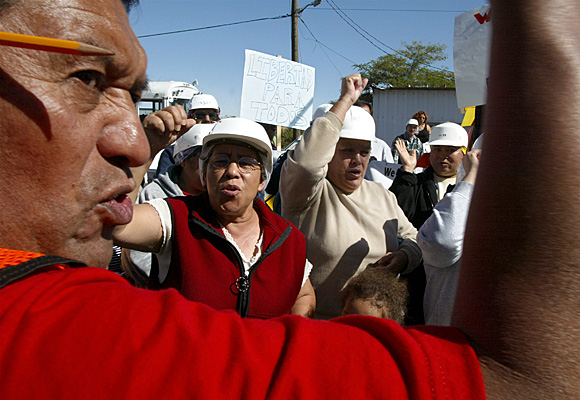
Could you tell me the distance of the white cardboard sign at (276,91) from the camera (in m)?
4.89

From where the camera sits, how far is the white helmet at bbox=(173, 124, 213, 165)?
365 centimetres

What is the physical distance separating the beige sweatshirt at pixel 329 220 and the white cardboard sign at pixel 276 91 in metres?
2.00

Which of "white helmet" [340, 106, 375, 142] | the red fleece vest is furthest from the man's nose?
"white helmet" [340, 106, 375, 142]

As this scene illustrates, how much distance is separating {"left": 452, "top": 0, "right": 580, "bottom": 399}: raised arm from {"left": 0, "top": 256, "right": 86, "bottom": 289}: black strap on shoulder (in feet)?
2.17

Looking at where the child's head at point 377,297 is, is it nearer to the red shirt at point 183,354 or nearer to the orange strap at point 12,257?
the red shirt at point 183,354

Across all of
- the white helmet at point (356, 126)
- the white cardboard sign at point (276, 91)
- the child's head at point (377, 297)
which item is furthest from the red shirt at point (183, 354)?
the white cardboard sign at point (276, 91)

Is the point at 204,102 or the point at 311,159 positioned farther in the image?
the point at 204,102

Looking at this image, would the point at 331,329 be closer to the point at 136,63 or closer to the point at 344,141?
the point at 136,63

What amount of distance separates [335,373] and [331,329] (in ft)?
0.26

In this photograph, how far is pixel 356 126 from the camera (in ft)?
11.2

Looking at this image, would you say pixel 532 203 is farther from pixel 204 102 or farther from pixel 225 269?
pixel 204 102

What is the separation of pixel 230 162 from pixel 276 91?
2.54m

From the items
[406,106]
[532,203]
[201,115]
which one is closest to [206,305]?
[532,203]

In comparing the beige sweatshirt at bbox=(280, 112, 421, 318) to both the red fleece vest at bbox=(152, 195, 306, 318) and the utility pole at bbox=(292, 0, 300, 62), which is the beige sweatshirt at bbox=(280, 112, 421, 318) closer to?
the red fleece vest at bbox=(152, 195, 306, 318)
